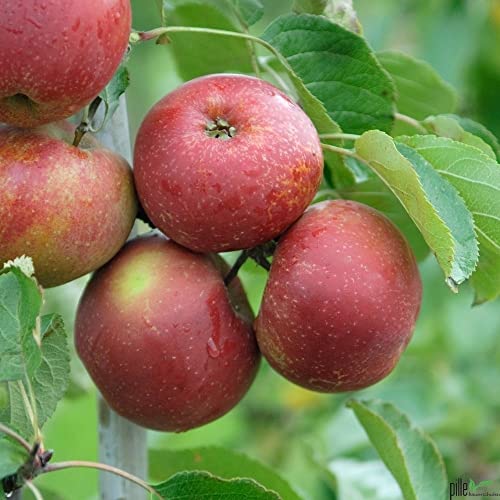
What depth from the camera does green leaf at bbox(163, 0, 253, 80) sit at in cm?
138

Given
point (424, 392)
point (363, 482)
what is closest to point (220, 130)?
point (363, 482)

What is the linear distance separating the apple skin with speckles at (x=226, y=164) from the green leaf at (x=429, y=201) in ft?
0.22

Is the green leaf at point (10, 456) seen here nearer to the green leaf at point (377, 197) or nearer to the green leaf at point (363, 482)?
the green leaf at point (377, 197)

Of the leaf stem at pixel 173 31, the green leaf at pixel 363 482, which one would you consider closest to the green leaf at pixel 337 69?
the leaf stem at pixel 173 31

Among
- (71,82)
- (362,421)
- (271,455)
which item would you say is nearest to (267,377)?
(271,455)

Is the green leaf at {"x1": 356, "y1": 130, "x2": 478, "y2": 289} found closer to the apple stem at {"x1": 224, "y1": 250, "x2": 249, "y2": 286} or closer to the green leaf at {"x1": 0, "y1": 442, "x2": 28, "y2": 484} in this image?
the apple stem at {"x1": 224, "y1": 250, "x2": 249, "y2": 286}

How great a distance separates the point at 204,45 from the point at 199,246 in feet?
1.34

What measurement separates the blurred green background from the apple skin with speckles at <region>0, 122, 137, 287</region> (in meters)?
0.61

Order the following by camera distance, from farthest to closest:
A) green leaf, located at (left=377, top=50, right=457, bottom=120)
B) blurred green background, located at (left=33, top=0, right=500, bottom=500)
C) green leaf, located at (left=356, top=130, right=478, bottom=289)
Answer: blurred green background, located at (left=33, top=0, right=500, bottom=500)
green leaf, located at (left=377, top=50, right=457, bottom=120)
green leaf, located at (left=356, top=130, right=478, bottom=289)

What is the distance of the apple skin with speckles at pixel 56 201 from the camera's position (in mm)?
1023

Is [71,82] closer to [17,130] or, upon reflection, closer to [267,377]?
[17,130]

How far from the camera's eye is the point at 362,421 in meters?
1.28

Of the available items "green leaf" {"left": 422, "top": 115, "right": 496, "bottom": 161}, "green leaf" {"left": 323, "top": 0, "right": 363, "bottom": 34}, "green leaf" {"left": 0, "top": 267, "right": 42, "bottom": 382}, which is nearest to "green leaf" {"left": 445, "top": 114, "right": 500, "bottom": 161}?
"green leaf" {"left": 422, "top": 115, "right": 496, "bottom": 161}

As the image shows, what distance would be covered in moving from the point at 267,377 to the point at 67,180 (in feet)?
7.07
